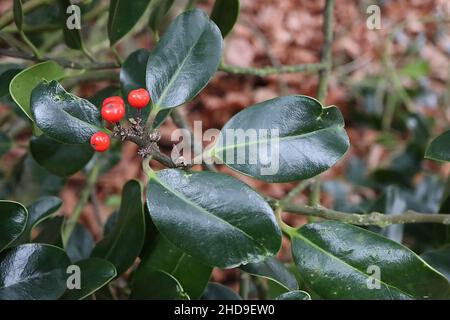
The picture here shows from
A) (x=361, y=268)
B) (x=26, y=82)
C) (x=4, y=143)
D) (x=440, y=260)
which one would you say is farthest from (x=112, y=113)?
(x=4, y=143)

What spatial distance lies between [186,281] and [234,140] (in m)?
0.22

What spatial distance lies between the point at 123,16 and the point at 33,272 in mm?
355

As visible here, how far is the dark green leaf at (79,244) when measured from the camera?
0.95 m

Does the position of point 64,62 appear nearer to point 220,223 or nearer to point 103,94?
point 103,94

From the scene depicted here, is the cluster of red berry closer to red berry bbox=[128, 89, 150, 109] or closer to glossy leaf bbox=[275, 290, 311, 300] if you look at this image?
red berry bbox=[128, 89, 150, 109]

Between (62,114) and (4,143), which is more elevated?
(62,114)

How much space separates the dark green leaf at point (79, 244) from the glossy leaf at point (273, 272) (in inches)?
14.6

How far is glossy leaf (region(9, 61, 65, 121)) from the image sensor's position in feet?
1.94

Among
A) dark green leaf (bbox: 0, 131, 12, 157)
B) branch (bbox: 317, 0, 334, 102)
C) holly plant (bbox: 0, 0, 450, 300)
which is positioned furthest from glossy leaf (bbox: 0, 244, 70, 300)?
branch (bbox: 317, 0, 334, 102)

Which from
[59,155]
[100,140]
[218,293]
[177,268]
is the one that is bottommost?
[218,293]

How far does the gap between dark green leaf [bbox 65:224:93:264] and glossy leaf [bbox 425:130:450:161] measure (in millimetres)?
583

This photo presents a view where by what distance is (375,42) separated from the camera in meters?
2.38

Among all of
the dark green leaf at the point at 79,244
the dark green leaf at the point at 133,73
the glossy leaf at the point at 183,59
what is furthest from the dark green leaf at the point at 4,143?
the glossy leaf at the point at 183,59

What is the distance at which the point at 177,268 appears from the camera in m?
0.74
